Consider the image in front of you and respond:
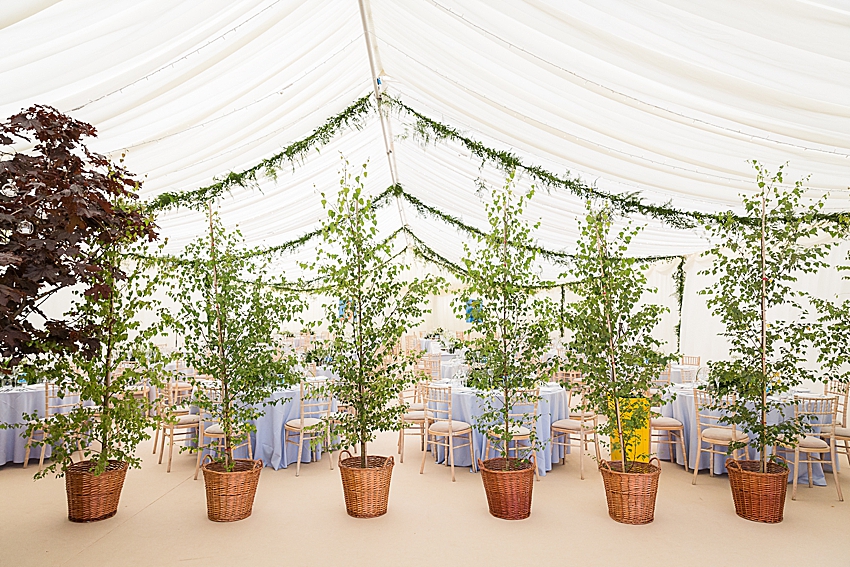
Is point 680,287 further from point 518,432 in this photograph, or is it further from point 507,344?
point 507,344

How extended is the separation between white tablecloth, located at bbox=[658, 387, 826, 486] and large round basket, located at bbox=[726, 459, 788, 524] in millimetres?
1042

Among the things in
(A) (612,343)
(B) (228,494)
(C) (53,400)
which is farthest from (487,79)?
(C) (53,400)

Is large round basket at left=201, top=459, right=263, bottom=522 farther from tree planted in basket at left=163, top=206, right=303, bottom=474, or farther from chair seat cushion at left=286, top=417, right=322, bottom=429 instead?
chair seat cushion at left=286, top=417, right=322, bottom=429

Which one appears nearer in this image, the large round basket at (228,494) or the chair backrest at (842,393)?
the large round basket at (228,494)

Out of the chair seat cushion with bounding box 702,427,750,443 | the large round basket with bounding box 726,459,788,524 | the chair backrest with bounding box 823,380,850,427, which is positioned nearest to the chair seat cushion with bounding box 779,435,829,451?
the chair backrest with bounding box 823,380,850,427

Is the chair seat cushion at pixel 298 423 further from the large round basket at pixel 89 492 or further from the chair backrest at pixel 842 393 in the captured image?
the chair backrest at pixel 842 393

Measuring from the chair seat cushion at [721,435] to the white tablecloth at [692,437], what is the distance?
0.55 feet

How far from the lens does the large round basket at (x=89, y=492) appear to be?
14.1 ft

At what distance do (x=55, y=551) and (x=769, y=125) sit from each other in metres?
5.40

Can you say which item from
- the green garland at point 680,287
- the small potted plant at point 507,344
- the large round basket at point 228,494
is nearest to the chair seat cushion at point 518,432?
the small potted plant at point 507,344

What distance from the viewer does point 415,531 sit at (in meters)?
4.23

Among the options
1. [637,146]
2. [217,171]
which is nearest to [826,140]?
[637,146]

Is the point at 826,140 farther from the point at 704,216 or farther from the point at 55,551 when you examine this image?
the point at 55,551

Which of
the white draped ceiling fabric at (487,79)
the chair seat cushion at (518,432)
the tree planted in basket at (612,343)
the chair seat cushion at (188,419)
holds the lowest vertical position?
the chair seat cushion at (188,419)
